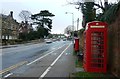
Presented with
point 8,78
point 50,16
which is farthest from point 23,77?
point 50,16

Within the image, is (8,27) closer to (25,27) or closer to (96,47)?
(25,27)

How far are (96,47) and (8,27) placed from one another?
367ft

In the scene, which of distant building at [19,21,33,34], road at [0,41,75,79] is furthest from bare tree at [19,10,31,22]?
road at [0,41,75,79]

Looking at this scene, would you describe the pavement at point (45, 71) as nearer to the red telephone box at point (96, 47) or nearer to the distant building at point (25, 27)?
the red telephone box at point (96, 47)

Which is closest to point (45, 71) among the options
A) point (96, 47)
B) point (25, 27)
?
point (96, 47)

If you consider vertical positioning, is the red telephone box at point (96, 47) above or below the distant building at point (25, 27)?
below

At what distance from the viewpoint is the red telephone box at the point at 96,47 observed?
587 inches

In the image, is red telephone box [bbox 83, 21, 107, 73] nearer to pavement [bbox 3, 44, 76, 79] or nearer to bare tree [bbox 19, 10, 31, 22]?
pavement [bbox 3, 44, 76, 79]

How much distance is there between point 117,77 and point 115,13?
259cm

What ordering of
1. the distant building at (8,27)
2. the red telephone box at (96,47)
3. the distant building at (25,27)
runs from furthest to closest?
the distant building at (25,27), the distant building at (8,27), the red telephone box at (96,47)

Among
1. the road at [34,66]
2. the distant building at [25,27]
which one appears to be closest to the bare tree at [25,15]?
the distant building at [25,27]

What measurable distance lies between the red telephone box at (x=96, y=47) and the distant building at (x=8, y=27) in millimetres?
87788

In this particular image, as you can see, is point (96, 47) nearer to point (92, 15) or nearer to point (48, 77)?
point (48, 77)

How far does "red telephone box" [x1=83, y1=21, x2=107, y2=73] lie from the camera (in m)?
14.9
